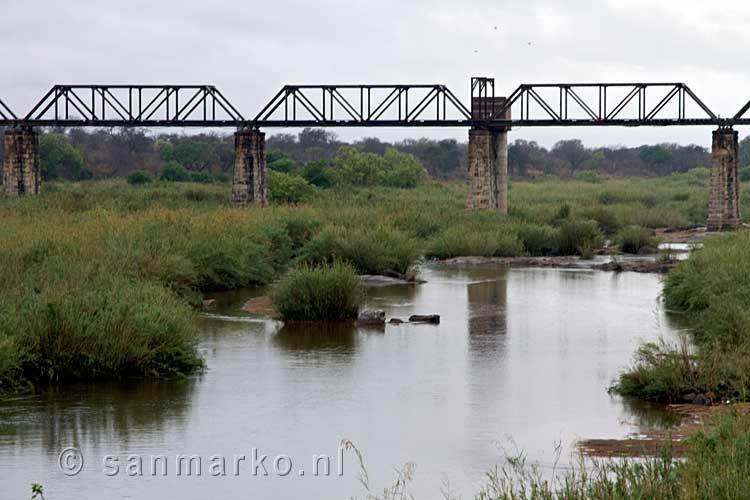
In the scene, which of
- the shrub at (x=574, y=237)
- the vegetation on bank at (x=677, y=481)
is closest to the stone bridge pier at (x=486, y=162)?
the shrub at (x=574, y=237)

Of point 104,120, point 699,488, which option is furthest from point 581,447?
point 104,120

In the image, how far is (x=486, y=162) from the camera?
1855 inches

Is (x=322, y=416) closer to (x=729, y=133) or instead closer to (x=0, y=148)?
(x=729, y=133)

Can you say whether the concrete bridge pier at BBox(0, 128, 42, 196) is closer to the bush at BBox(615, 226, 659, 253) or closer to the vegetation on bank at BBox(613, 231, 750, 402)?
the bush at BBox(615, 226, 659, 253)

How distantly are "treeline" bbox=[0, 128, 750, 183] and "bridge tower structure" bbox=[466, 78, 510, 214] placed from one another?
53.5 feet

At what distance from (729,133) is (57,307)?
1394 inches

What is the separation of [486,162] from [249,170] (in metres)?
8.74

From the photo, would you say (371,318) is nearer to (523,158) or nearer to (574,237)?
(574,237)

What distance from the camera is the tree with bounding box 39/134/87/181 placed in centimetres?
7712

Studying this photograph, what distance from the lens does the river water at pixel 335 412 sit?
36.1 ft

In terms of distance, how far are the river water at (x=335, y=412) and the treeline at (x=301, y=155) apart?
4513cm

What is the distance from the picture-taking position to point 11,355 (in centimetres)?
1373

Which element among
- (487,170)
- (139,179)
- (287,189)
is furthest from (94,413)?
(139,179)

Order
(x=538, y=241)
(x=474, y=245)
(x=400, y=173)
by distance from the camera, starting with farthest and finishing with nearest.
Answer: (x=400, y=173), (x=538, y=241), (x=474, y=245)
